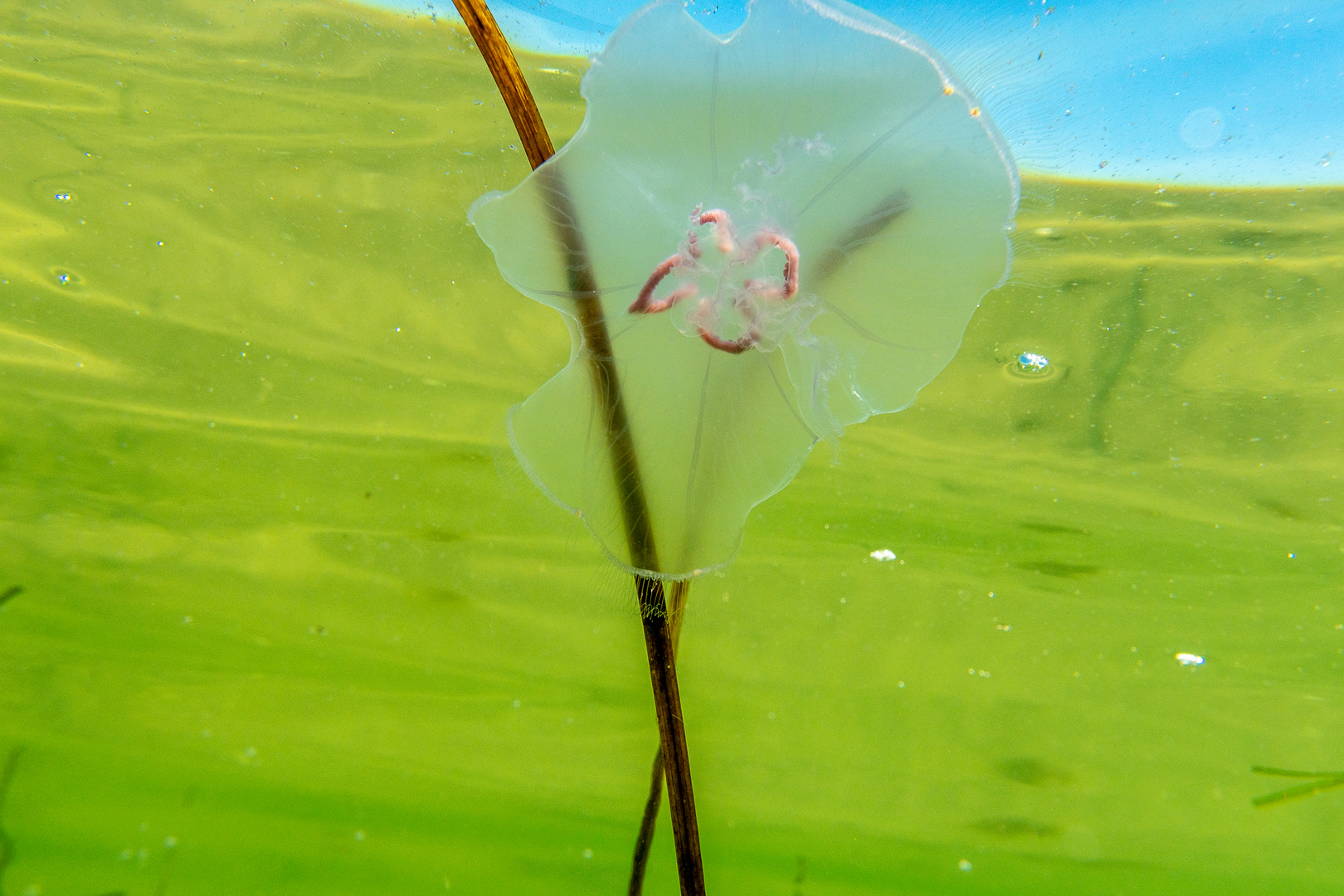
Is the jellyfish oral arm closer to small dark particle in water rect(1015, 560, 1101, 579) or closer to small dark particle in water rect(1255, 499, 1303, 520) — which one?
small dark particle in water rect(1015, 560, 1101, 579)

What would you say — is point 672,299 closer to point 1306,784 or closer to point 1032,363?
point 1032,363

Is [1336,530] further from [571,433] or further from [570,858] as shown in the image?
[570,858]

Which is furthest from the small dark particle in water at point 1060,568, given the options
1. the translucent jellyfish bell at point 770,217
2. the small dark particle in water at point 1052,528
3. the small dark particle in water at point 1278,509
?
the translucent jellyfish bell at point 770,217

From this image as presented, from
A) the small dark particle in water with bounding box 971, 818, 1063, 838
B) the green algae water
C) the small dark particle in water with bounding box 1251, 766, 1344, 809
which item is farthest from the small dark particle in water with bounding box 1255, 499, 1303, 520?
the small dark particle in water with bounding box 971, 818, 1063, 838

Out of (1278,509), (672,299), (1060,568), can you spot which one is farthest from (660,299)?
(1278,509)

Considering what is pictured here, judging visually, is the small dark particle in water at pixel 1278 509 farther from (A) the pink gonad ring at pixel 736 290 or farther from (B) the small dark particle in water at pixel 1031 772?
(A) the pink gonad ring at pixel 736 290
